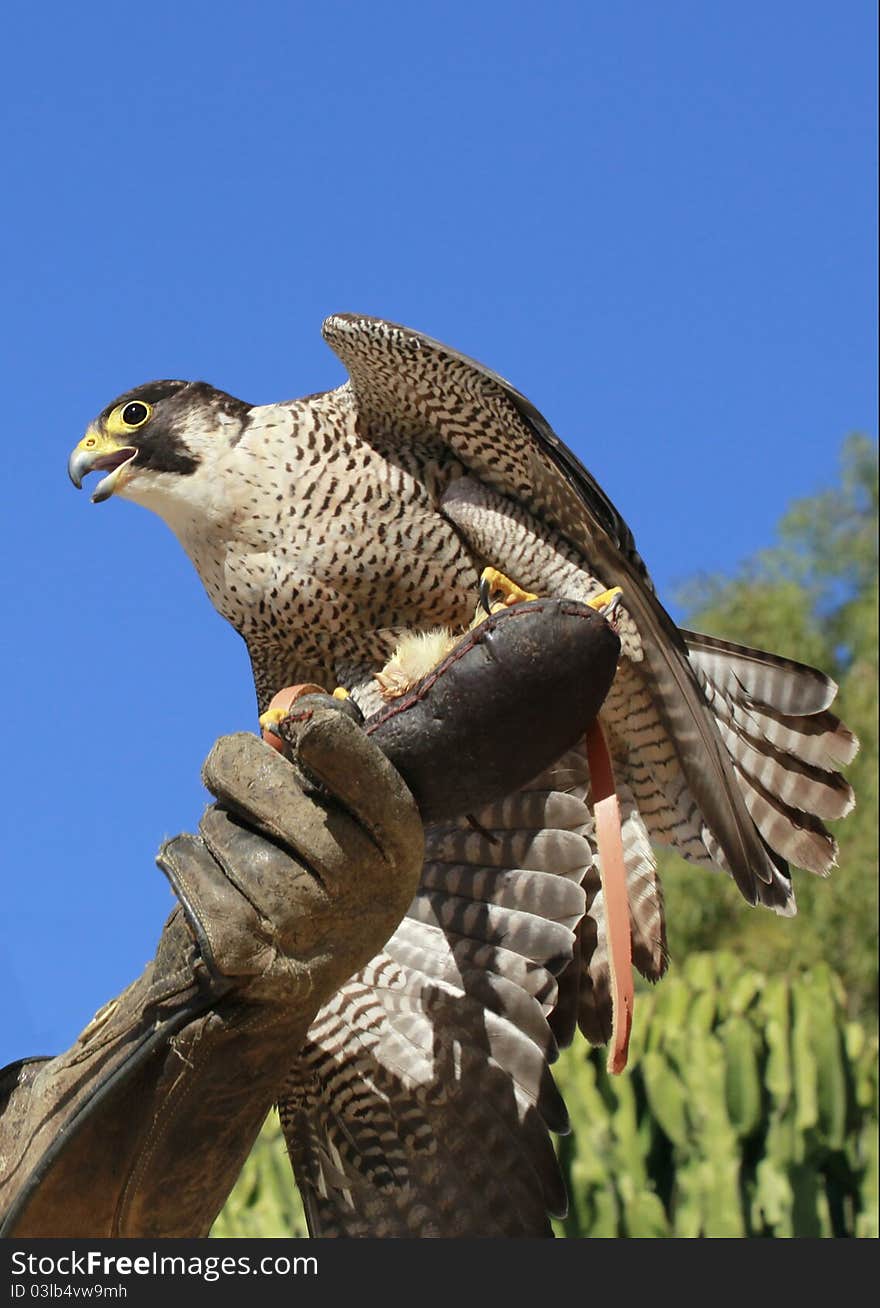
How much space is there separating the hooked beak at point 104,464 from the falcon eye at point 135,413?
0.08 m

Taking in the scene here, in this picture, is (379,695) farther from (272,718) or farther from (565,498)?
(272,718)

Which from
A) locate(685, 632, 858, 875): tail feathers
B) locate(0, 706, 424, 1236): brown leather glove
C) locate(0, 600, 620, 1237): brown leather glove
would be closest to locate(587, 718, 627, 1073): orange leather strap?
locate(0, 600, 620, 1237): brown leather glove

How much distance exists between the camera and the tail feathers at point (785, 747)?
4.62 metres

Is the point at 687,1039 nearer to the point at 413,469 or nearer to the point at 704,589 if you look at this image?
the point at 413,469

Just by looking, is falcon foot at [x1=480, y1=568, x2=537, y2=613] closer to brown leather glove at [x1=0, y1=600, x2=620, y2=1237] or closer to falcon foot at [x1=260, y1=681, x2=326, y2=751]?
falcon foot at [x1=260, y1=681, x2=326, y2=751]

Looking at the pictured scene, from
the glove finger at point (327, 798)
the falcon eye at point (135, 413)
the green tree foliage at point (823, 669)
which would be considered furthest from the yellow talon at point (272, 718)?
the green tree foliage at point (823, 669)

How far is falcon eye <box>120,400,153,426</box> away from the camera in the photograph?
4.86 metres

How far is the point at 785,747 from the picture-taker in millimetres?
4723

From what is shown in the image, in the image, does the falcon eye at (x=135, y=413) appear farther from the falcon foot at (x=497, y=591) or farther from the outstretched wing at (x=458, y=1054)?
the outstretched wing at (x=458, y=1054)

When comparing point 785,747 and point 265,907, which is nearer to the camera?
point 265,907

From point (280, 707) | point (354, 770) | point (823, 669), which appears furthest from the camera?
point (823, 669)

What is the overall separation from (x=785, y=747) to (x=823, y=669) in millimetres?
15325

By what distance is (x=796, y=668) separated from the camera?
15.6 ft

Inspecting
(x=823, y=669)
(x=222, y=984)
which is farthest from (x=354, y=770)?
(x=823, y=669)
